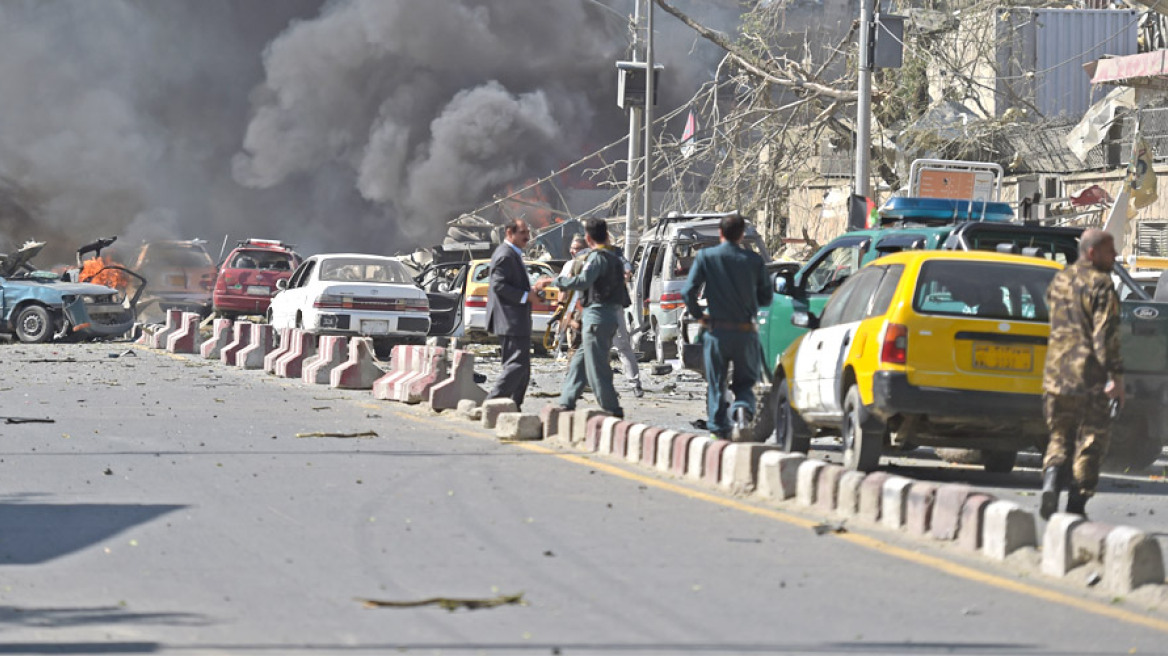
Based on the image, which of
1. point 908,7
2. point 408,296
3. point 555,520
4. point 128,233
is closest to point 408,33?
point 128,233

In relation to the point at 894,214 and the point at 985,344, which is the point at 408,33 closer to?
the point at 894,214

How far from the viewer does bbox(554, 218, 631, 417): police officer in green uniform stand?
42.7ft

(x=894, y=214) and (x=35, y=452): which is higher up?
(x=894, y=214)

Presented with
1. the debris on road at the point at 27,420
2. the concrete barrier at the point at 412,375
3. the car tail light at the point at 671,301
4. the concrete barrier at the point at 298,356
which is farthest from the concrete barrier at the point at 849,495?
the car tail light at the point at 671,301

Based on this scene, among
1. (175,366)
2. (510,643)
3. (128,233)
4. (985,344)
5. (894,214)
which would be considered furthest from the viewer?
(128,233)

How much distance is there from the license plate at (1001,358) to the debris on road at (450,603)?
4.71m

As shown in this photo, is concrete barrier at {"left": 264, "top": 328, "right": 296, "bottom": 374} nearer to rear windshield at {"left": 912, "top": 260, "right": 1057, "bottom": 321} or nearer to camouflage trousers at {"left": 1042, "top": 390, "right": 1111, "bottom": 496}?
rear windshield at {"left": 912, "top": 260, "right": 1057, "bottom": 321}

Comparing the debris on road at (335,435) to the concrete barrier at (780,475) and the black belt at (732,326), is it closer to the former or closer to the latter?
the black belt at (732,326)

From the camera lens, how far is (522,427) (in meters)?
12.9

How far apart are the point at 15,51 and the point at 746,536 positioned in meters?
54.2

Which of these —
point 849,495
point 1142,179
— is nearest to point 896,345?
point 849,495

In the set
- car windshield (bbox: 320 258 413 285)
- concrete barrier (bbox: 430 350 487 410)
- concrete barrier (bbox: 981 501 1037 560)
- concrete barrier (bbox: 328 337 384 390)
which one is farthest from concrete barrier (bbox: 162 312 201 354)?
concrete barrier (bbox: 981 501 1037 560)

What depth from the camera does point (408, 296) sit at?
23906mm

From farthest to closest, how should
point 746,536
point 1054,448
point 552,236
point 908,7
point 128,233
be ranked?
point 128,233
point 552,236
point 908,7
point 1054,448
point 746,536
